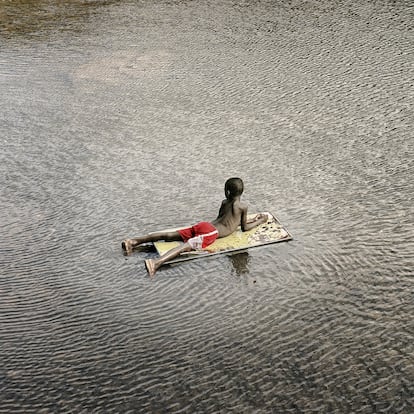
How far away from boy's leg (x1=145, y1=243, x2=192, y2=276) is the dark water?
76 mm

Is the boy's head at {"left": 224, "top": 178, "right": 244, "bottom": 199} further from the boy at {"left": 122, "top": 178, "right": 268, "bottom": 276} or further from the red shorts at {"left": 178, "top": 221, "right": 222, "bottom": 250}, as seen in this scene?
the red shorts at {"left": 178, "top": 221, "right": 222, "bottom": 250}

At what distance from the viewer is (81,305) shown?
4781 millimetres

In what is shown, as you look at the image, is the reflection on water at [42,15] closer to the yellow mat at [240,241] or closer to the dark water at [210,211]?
the dark water at [210,211]

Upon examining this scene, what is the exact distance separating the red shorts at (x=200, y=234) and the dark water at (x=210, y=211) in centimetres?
18

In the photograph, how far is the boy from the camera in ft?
17.2

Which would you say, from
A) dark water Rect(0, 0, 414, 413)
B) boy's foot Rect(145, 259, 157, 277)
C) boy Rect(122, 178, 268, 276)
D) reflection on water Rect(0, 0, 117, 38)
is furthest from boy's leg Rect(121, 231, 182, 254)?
reflection on water Rect(0, 0, 117, 38)

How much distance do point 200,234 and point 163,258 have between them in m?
0.35

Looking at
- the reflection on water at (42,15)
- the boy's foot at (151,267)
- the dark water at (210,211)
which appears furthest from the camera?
the reflection on water at (42,15)

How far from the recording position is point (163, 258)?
5.07m

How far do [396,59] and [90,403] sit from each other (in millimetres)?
6264

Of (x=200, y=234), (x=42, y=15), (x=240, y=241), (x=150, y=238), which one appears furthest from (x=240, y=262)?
(x=42, y=15)

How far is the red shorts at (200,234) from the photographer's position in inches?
205

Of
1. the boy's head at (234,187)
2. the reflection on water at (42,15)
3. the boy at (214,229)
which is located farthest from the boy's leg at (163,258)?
the reflection on water at (42,15)

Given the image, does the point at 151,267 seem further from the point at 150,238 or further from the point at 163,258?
the point at 150,238
